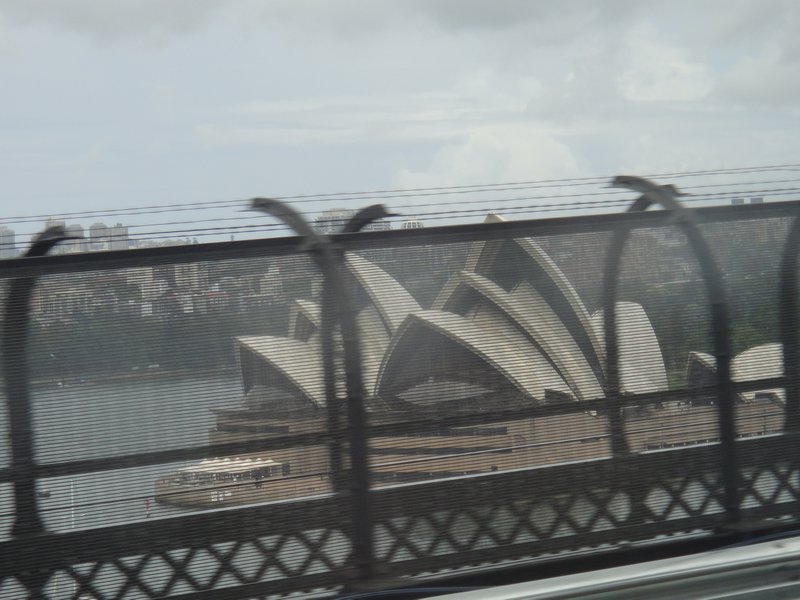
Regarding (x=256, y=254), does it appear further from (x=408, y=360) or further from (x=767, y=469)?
(x=767, y=469)

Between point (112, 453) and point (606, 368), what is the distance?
10.5 feet

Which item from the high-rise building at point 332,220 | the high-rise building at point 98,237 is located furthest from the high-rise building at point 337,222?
the high-rise building at point 98,237

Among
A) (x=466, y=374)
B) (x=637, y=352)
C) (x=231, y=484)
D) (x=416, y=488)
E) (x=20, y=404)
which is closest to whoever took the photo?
(x=20, y=404)

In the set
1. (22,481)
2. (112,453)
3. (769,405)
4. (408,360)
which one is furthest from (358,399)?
(769,405)

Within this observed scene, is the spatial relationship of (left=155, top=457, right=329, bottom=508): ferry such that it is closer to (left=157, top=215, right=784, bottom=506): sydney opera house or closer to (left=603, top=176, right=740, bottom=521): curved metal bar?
(left=157, top=215, right=784, bottom=506): sydney opera house

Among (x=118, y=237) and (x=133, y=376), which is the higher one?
(x=118, y=237)

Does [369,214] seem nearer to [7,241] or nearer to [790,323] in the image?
[7,241]

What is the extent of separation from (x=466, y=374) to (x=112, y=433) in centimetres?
217

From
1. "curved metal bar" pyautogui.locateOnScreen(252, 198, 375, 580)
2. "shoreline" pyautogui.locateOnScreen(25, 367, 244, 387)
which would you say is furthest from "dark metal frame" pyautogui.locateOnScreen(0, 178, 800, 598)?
"shoreline" pyautogui.locateOnScreen(25, 367, 244, 387)

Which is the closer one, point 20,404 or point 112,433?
point 20,404

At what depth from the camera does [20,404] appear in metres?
5.27

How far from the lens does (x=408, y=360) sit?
5949mm

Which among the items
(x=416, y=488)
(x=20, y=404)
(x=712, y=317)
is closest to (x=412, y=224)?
(x=416, y=488)

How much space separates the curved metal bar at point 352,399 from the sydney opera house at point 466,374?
59 mm
